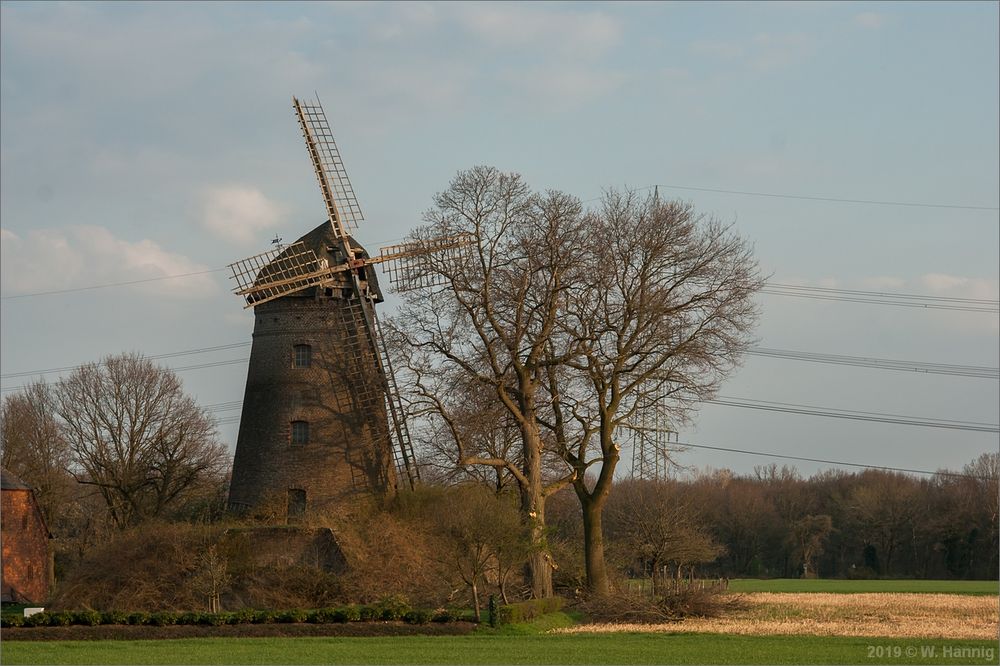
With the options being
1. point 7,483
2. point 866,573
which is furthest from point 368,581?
point 866,573

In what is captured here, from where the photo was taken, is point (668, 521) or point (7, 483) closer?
point (668, 521)

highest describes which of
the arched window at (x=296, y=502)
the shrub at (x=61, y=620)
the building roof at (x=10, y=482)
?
the building roof at (x=10, y=482)

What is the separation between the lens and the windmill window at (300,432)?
36.5 m

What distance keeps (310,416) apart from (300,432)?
571 mm

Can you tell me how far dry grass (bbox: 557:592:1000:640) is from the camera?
26.9m

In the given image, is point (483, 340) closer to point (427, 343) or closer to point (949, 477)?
point (427, 343)

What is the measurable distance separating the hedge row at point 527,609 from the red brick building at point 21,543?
24667mm

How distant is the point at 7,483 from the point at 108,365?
248 inches

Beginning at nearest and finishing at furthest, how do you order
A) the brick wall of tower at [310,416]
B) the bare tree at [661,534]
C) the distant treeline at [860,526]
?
1. the brick wall of tower at [310,416]
2. the bare tree at [661,534]
3. the distant treeline at [860,526]

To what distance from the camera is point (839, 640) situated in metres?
25.1

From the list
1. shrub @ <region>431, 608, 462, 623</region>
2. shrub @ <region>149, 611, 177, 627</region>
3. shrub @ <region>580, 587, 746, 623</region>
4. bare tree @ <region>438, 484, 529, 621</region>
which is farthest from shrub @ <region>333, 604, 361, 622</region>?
shrub @ <region>580, 587, 746, 623</region>

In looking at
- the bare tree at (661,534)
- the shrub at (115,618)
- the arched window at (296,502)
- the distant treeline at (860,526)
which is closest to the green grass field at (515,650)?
the shrub at (115,618)

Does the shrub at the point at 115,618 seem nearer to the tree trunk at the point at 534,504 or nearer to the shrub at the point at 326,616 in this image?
the shrub at the point at 326,616

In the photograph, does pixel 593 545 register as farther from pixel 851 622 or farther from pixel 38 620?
pixel 38 620
